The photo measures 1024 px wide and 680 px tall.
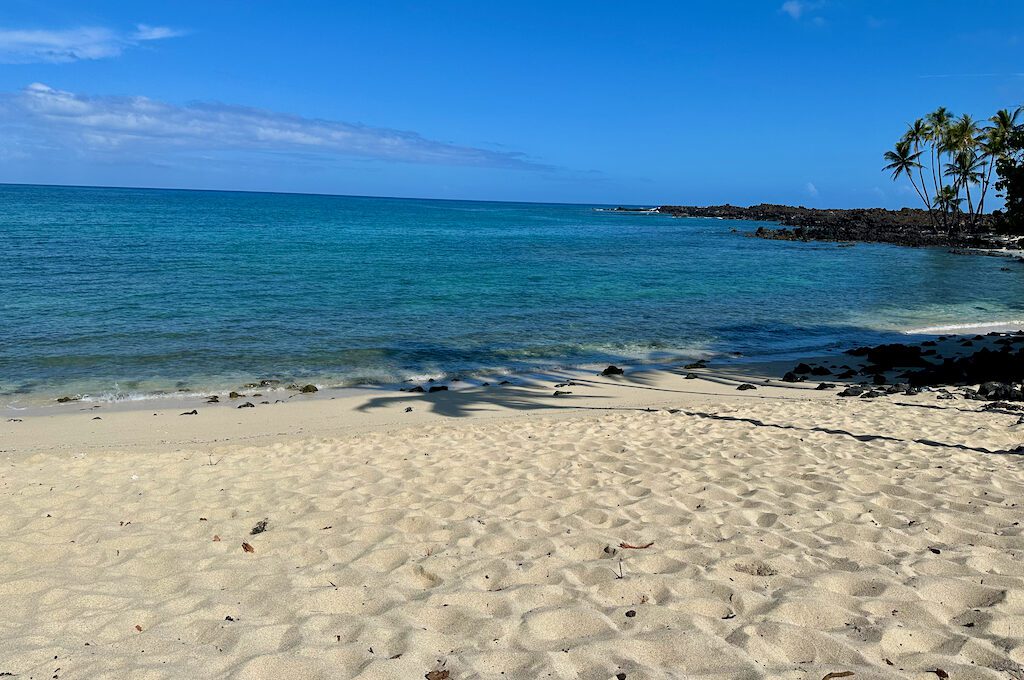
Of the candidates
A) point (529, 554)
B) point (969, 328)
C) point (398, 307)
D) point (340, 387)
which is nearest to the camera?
point (529, 554)

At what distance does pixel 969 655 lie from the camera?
3205mm

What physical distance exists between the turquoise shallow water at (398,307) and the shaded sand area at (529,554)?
6.02m

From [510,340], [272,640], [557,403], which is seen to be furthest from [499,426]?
[510,340]

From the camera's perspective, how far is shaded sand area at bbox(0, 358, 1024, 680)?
3381 mm

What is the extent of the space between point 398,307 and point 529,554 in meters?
18.0

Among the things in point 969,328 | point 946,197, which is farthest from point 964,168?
point 969,328

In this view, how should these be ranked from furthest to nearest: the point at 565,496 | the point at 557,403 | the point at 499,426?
the point at 557,403 < the point at 499,426 < the point at 565,496

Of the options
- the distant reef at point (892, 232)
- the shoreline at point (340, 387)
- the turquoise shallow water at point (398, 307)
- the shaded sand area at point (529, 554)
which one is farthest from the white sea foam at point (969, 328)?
the distant reef at point (892, 232)

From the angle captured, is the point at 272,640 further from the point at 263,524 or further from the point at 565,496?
the point at 565,496

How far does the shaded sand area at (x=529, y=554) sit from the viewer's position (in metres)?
3.38

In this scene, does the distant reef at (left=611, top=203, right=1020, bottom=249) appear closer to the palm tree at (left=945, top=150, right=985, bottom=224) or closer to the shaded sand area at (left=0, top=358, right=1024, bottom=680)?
the palm tree at (left=945, top=150, right=985, bottom=224)

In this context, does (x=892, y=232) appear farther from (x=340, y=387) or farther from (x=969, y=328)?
(x=340, y=387)

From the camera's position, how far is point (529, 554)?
4.68 meters

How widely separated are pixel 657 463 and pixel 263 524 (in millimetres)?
3938
